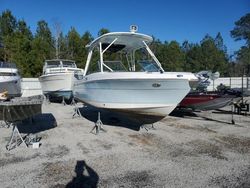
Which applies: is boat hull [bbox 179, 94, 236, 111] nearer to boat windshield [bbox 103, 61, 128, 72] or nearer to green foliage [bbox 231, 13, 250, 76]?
boat windshield [bbox 103, 61, 128, 72]

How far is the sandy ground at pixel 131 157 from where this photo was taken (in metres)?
4.71

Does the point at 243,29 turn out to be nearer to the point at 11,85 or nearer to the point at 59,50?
the point at 59,50

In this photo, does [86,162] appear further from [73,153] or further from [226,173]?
[226,173]

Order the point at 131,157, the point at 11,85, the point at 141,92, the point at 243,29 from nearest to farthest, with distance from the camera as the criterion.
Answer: the point at 131,157
the point at 141,92
the point at 11,85
the point at 243,29

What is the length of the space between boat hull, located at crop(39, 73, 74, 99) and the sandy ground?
6793 mm

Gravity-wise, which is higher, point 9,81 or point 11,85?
point 9,81

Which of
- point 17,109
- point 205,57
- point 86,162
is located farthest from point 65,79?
point 205,57

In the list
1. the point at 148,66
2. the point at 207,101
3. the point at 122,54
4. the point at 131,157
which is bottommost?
the point at 131,157

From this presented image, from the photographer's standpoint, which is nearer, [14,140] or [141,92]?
[14,140]

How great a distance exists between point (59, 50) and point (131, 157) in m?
26.8

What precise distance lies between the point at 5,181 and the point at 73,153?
1793 mm

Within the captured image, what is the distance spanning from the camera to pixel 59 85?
53.6 feet

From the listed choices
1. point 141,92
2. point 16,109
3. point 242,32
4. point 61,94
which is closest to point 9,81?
point 61,94

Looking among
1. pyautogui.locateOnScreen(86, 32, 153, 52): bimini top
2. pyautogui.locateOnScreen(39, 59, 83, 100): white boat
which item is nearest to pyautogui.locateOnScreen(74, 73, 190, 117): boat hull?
pyautogui.locateOnScreen(86, 32, 153, 52): bimini top
